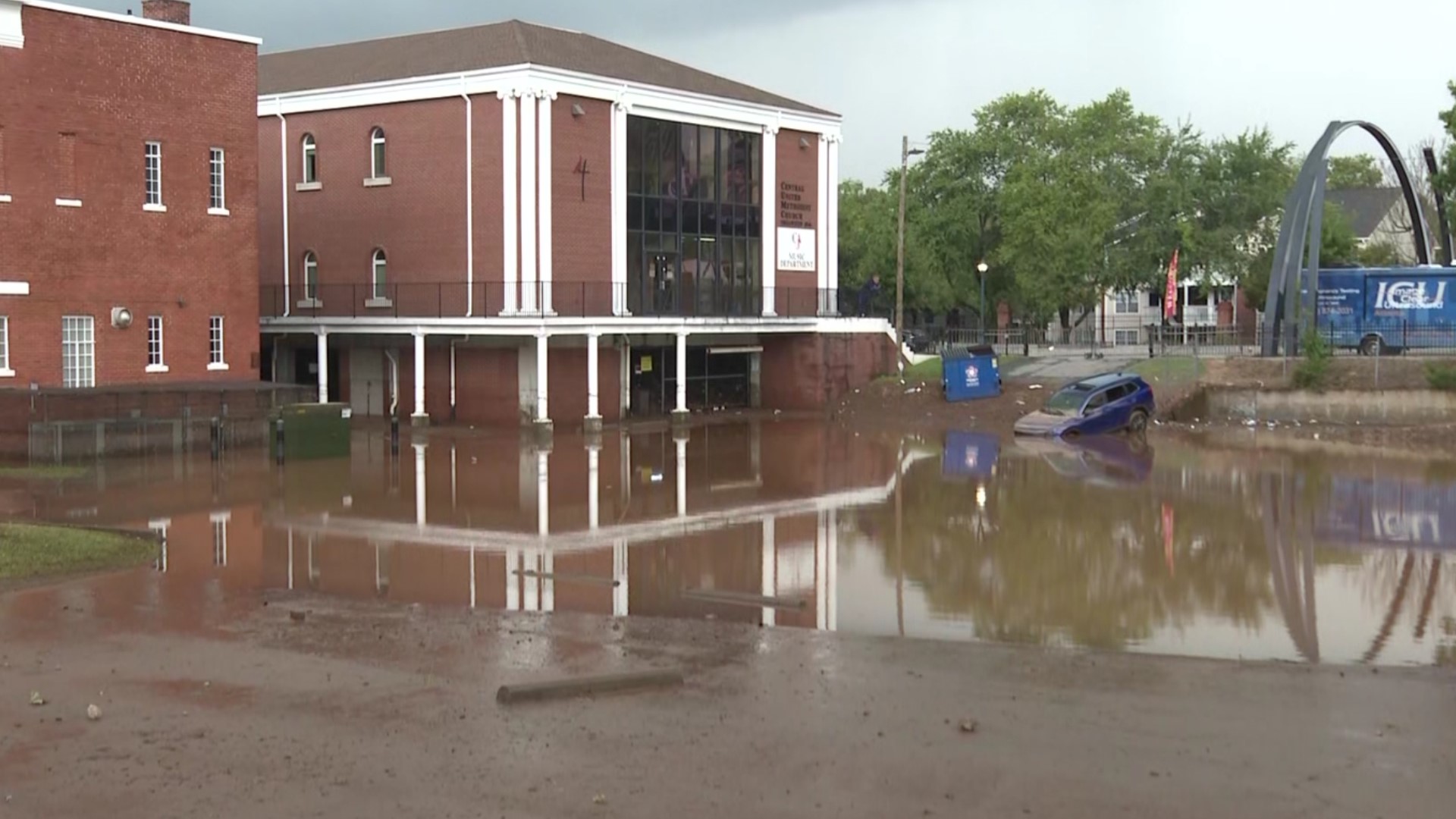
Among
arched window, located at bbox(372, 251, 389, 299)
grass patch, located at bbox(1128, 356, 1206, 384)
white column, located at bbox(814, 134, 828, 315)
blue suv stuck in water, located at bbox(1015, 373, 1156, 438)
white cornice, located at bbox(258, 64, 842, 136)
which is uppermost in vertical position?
white cornice, located at bbox(258, 64, 842, 136)

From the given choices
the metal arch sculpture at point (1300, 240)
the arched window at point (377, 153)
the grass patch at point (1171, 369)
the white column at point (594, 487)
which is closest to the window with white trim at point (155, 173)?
the arched window at point (377, 153)

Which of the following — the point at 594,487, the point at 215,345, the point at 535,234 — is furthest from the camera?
the point at 535,234

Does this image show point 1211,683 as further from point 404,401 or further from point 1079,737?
point 404,401

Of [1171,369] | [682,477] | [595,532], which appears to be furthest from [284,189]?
[595,532]

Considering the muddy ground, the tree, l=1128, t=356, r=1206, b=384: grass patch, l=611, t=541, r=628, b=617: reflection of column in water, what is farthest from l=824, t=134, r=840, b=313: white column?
the tree

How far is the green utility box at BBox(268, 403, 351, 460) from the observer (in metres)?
36.3

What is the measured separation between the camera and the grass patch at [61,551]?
65.9ft

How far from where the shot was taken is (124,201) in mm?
38688

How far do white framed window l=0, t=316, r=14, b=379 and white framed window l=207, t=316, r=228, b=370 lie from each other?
17.5 ft

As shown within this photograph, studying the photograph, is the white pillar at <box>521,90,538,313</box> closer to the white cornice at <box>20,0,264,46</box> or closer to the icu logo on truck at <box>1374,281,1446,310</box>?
the white cornice at <box>20,0,264,46</box>

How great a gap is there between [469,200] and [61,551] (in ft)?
88.0

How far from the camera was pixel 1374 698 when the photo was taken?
1426 centimetres

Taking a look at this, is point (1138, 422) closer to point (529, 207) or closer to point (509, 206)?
point (529, 207)

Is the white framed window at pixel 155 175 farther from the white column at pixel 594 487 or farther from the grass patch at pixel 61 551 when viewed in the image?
the grass patch at pixel 61 551
